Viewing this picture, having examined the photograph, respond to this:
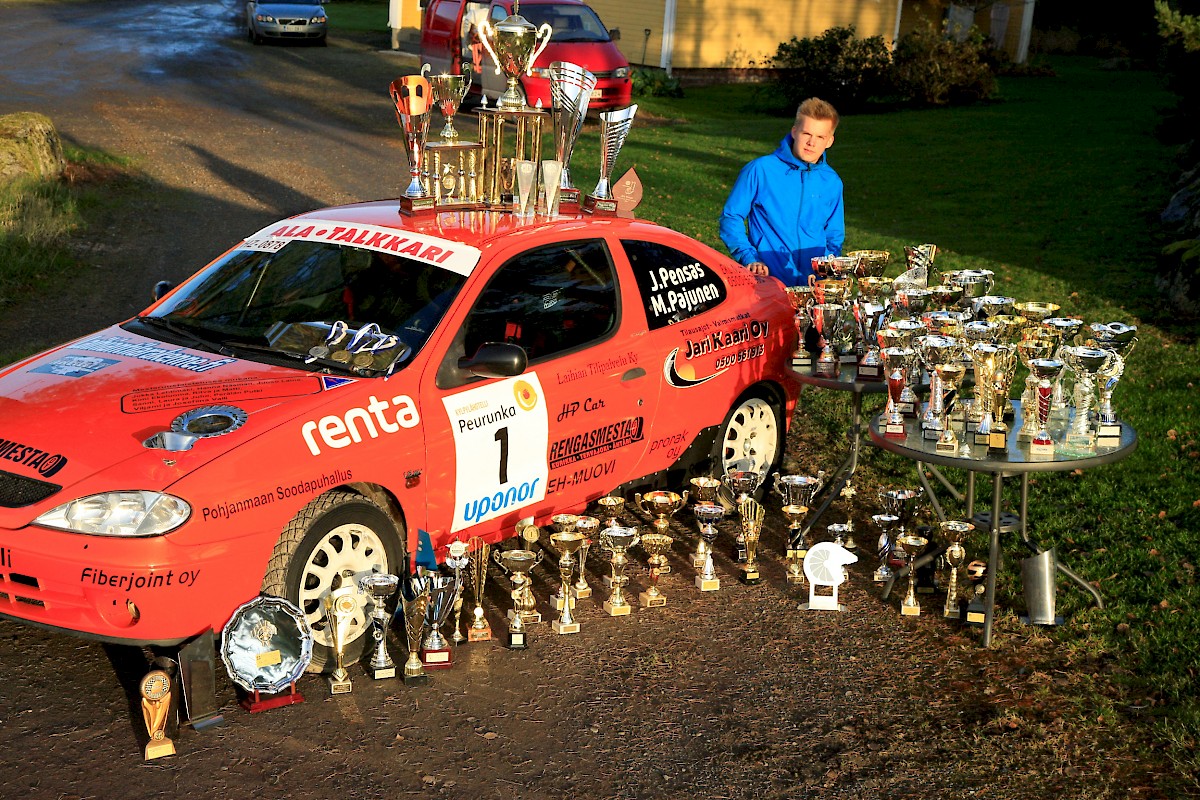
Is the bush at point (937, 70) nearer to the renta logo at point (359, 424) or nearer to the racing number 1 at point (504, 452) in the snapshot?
the racing number 1 at point (504, 452)

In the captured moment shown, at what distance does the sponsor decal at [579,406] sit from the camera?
19.7 ft

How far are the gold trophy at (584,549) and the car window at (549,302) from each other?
2.63 ft

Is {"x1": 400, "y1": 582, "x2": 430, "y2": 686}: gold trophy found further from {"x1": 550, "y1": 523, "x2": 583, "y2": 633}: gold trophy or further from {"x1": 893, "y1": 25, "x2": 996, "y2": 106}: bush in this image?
{"x1": 893, "y1": 25, "x2": 996, "y2": 106}: bush

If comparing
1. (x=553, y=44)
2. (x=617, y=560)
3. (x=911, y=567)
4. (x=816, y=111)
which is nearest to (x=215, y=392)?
(x=617, y=560)

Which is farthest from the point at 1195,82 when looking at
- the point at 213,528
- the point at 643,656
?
the point at 213,528

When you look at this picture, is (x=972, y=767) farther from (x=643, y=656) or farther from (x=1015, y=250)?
(x=1015, y=250)

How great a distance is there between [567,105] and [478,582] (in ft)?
8.79

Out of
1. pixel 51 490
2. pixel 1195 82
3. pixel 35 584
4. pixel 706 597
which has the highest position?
pixel 1195 82

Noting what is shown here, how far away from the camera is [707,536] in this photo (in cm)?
651

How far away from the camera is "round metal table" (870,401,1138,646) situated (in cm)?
539

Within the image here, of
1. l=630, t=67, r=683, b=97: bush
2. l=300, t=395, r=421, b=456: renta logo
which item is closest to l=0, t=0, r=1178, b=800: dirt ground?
l=300, t=395, r=421, b=456: renta logo

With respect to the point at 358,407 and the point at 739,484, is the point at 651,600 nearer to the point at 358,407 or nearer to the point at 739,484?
the point at 739,484

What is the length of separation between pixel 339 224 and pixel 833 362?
103 inches

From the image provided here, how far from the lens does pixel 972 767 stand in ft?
15.8
